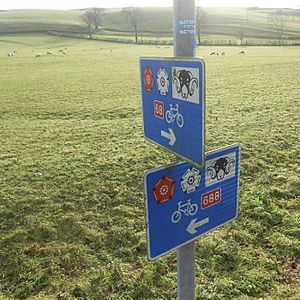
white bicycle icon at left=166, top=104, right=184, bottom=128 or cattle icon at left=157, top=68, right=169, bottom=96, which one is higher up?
cattle icon at left=157, top=68, right=169, bottom=96

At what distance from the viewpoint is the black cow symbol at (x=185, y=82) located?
4.66ft

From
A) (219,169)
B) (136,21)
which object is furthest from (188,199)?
(136,21)

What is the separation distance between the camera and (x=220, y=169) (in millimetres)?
1690

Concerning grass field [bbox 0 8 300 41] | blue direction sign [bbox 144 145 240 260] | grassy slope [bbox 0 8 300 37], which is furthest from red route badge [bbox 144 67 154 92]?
grassy slope [bbox 0 8 300 37]

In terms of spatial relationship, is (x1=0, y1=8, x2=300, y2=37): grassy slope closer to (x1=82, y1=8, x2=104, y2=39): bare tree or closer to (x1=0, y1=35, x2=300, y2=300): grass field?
(x1=82, y1=8, x2=104, y2=39): bare tree

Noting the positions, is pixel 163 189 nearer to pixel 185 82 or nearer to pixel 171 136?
pixel 171 136

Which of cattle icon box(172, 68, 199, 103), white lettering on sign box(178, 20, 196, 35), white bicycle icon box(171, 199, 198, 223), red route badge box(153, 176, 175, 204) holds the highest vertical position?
white lettering on sign box(178, 20, 196, 35)

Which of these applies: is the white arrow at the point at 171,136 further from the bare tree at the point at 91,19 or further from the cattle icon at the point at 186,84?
the bare tree at the point at 91,19

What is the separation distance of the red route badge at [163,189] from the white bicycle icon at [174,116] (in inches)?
9.9

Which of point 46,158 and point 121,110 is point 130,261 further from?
point 121,110

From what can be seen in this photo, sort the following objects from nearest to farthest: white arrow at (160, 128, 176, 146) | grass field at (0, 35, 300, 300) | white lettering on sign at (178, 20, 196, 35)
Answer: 1. white lettering on sign at (178, 20, 196, 35)
2. white arrow at (160, 128, 176, 146)
3. grass field at (0, 35, 300, 300)

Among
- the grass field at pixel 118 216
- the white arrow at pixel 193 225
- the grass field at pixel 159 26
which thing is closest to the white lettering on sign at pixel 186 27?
the white arrow at pixel 193 225

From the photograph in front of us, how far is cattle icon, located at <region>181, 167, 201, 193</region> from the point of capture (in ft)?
5.20

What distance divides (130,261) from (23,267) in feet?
4.21
